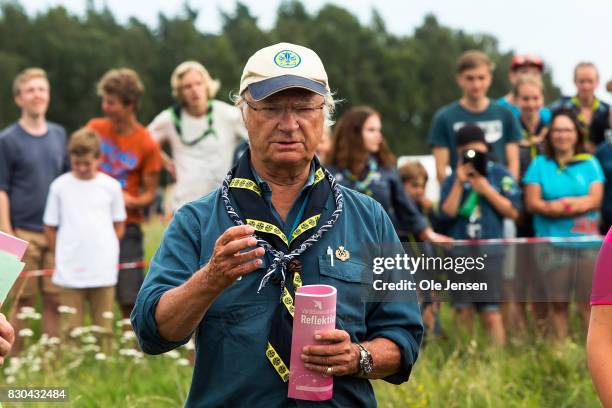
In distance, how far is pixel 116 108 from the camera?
804 centimetres

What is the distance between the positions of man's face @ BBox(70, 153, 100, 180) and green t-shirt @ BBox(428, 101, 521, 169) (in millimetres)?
2871

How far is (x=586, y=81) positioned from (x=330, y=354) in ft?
21.1

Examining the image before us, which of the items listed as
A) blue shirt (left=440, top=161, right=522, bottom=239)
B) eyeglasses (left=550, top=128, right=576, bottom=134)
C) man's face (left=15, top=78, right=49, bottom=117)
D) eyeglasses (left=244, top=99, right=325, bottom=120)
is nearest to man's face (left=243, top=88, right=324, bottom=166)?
eyeglasses (left=244, top=99, right=325, bottom=120)

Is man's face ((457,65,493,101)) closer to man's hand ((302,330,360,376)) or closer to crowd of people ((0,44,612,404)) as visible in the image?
crowd of people ((0,44,612,404))

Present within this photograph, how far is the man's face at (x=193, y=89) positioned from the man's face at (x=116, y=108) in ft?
1.55

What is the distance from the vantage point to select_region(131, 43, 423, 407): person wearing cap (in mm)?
3152

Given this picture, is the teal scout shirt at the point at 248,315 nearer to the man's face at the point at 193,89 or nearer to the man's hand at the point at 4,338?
the man's hand at the point at 4,338

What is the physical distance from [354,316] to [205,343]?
509mm

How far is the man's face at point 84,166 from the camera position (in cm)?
739

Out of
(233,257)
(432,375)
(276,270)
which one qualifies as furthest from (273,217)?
(432,375)

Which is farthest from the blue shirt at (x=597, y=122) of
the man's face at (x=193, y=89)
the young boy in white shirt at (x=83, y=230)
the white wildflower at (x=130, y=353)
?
the white wildflower at (x=130, y=353)

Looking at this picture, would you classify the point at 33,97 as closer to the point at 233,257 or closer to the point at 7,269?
the point at 7,269

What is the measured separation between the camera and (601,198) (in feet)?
24.6

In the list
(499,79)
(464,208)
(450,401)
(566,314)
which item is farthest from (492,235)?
(499,79)
